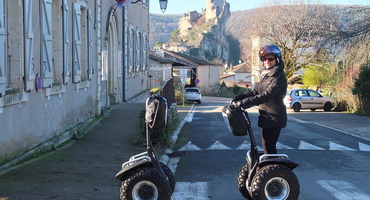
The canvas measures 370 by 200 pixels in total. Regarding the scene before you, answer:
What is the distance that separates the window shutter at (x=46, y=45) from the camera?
32.2 ft

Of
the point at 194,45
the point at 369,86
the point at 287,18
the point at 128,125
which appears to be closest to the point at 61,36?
the point at 128,125

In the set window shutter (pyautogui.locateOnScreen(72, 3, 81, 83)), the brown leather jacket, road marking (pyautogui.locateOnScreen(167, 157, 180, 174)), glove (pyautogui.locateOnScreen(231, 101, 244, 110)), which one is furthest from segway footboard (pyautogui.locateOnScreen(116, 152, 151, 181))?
window shutter (pyautogui.locateOnScreen(72, 3, 81, 83))

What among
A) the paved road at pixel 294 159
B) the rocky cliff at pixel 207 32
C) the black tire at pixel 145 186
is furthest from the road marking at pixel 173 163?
the rocky cliff at pixel 207 32

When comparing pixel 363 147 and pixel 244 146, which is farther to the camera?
pixel 363 147

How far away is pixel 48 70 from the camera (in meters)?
10.2

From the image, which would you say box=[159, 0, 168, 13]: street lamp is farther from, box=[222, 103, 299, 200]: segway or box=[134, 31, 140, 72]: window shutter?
box=[222, 103, 299, 200]: segway

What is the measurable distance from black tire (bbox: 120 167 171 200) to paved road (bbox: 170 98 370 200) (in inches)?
56.0

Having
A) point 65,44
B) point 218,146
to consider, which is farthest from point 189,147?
point 65,44

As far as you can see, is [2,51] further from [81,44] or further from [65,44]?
[81,44]

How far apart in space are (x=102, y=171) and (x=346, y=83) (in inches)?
943

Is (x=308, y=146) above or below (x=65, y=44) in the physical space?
below

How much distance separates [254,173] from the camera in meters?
5.82

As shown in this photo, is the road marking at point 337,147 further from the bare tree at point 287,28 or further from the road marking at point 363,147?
the bare tree at point 287,28

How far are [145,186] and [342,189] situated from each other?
3.37m
